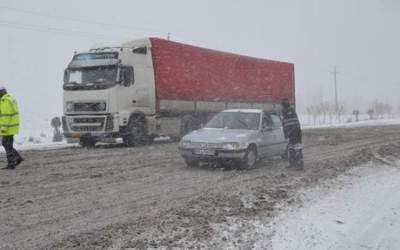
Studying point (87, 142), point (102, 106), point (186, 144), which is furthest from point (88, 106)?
point (186, 144)

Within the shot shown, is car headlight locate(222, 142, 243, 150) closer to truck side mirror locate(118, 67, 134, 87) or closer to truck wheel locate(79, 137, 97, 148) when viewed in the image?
truck side mirror locate(118, 67, 134, 87)

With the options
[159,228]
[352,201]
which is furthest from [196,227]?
[352,201]

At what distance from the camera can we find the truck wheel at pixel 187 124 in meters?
19.7

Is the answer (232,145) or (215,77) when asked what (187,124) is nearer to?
(215,77)

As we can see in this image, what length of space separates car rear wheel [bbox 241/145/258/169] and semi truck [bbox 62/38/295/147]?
20.7 feet

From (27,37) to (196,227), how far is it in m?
144

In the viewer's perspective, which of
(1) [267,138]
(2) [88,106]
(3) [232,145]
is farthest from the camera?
(2) [88,106]

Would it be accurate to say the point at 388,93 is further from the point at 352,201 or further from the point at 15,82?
the point at 352,201

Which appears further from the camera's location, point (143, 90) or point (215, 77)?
point (215, 77)

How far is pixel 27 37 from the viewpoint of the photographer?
140m

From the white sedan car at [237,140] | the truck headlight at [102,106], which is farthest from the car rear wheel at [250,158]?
the truck headlight at [102,106]

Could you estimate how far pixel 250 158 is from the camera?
11766 millimetres

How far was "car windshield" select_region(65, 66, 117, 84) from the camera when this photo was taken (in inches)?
662

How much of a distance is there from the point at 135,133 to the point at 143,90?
1.58 m
